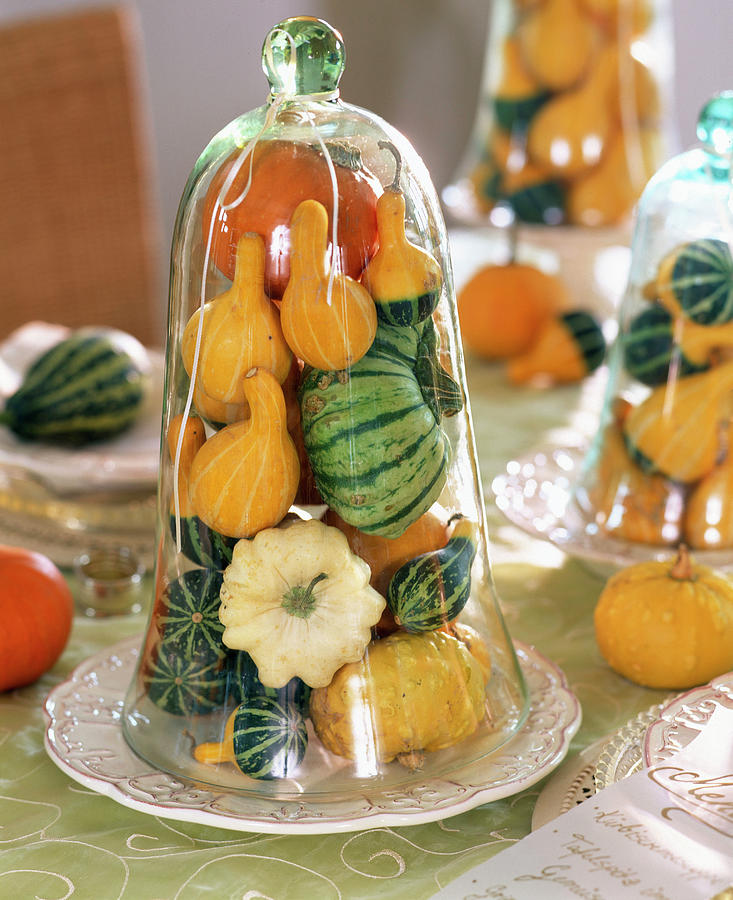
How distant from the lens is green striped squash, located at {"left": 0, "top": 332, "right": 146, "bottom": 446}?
0.93 m

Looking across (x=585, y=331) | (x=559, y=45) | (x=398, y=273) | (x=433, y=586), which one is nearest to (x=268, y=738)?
(x=433, y=586)

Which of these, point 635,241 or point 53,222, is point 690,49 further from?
point 635,241

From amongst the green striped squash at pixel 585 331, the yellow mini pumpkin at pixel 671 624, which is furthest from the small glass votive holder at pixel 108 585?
the green striped squash at pixel 585 331

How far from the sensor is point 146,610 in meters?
0.74

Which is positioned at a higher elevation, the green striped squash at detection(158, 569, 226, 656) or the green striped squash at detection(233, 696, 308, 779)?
the green striped squash at detection(158, 569, 226, 656)

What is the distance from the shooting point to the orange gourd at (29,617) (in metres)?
0.61

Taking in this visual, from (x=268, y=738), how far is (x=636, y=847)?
164 mm

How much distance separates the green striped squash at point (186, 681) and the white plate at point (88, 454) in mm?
281

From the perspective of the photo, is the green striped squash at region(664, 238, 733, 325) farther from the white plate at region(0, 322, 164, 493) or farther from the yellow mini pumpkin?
the white plate at region(0, 322, 164, 493)

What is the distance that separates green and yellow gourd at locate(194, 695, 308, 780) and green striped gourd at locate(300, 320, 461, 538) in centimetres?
9

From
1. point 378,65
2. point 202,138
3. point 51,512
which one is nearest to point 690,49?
point 378,65

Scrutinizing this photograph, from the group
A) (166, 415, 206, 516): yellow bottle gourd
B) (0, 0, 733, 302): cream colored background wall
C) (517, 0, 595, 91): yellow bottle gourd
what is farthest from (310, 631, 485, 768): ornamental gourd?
(0, 0, 733, 302): cream colored background wall

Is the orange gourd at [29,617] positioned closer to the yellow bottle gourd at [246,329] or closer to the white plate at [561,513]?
the yellow bottle gourd at [246,329]

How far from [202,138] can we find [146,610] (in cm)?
238
